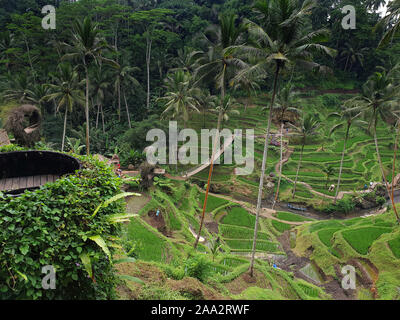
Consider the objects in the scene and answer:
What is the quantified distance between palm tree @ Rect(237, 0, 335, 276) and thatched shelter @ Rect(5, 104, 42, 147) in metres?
8.75

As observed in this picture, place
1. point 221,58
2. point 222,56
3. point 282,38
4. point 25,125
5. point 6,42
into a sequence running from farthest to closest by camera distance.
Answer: point 6,42 < point 221,58 < point 222,56 < point 282,38 < point 25,125

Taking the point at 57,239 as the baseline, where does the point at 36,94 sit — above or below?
above

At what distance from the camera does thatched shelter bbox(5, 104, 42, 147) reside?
31.9 ft

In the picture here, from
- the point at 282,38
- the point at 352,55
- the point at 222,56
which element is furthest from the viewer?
the point at 352,55

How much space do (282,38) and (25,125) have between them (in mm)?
11094

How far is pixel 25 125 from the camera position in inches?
400

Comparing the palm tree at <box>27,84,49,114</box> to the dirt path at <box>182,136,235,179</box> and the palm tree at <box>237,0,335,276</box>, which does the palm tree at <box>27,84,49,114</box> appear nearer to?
the dirt path at <box>182,136,235,179</box>

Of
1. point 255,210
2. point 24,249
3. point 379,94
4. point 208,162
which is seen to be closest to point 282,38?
point 24,249

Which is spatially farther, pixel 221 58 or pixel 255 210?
pixel 255 210

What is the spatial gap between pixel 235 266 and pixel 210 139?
22506 mm

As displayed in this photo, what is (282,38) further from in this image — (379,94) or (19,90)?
(19,90)

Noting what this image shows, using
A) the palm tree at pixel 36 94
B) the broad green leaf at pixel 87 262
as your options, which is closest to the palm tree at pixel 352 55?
the palm tree at pixel 36 94

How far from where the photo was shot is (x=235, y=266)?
13.9 m
